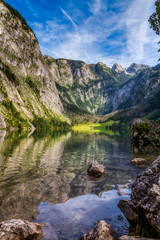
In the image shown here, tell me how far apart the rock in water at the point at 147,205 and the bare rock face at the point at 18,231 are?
22.8 feet

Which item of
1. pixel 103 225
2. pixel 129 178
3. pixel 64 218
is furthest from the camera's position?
pixel 129 178

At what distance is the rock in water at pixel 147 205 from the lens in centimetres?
930

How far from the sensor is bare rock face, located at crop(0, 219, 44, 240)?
31.5 feet

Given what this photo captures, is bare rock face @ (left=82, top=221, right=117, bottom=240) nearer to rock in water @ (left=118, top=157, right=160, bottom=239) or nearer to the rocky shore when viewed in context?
the rocky shore

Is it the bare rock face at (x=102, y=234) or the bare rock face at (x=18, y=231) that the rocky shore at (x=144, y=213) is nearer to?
the bare rock face at (x=102, y=234)

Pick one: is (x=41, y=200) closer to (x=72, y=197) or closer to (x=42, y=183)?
(x=72, y=197)

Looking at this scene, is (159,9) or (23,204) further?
(23,204)

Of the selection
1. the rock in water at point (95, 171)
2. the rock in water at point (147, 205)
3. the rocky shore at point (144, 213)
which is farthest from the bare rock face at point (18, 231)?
the rock in water at point (95, 171)

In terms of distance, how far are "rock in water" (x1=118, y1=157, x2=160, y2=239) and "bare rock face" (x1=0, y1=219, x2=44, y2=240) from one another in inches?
274

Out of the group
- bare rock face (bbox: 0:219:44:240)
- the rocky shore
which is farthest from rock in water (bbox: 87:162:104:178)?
bare rock face (bbox: 0:219:44:240)

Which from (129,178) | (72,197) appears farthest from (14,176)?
(129,178)

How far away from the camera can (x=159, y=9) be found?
1195 cm

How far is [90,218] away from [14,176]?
15694mm

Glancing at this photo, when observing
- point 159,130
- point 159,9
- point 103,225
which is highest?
point 159,9
